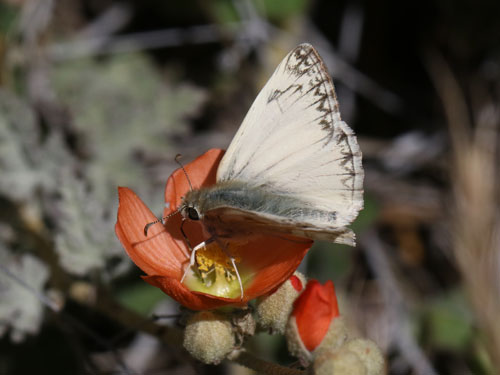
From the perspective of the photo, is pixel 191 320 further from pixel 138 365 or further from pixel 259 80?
pixel 259 80

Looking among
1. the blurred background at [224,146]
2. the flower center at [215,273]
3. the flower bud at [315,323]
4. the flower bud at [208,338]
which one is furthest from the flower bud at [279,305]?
the blurred background at [224,146]

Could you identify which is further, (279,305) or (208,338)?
(279,305)

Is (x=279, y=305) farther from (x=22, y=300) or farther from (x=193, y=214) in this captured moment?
(x=22, y=300)

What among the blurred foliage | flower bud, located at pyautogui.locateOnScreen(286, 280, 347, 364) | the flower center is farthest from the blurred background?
flower bud, located at pyautogui.locateOnScreen(286, 280, 347, 364)

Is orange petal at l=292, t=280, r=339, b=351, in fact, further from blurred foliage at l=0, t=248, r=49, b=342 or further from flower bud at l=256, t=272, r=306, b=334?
blurred foliage at l=0, t=248, r=49, b=342

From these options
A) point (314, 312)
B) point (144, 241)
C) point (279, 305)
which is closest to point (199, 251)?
point (144, 241)

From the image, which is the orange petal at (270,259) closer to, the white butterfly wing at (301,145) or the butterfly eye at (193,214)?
the white butterfly wing at (301,145)

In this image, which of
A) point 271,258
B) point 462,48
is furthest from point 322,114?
point 462,48
